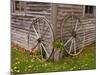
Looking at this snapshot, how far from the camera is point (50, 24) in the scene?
1.79 m

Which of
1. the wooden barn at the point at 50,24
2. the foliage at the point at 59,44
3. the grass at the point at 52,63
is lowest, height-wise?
the grass at the point at 52,63

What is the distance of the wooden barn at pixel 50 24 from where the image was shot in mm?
1713

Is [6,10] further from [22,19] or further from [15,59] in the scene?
[15,59]

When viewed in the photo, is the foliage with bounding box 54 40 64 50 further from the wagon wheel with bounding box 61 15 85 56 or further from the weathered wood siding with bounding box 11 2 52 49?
the weathered wood siding with bounding box 11 2 52 49

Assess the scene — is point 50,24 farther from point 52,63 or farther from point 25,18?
point 52,63

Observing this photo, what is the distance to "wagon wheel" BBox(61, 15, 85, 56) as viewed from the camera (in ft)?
6.01

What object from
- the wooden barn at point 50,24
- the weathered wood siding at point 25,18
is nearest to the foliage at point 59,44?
the wooden barn at point 50,24

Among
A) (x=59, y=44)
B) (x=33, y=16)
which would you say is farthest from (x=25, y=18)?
(x=59, y=44)

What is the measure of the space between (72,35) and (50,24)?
23 cm

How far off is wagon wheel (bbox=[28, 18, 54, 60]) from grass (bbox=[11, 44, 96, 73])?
0.08 metres

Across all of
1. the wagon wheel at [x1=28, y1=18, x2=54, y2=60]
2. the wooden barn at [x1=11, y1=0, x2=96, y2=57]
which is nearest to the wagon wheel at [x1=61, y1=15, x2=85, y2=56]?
the wooden barn at [x1=11, y1=0, x2=96, y2=57]

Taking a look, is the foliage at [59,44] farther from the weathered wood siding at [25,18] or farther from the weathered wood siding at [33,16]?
the weathered wood siding at [25,18]
